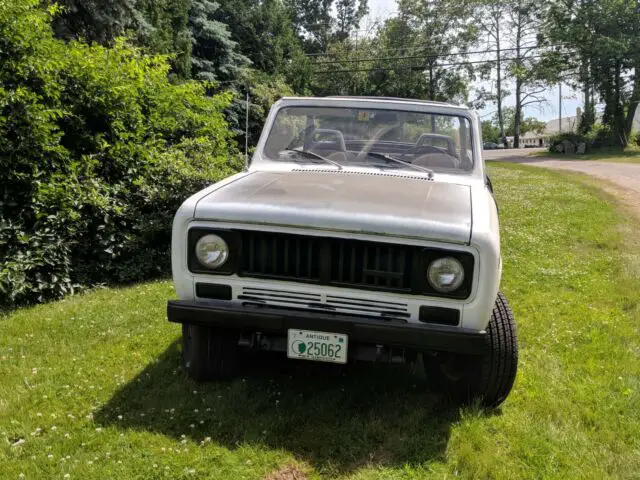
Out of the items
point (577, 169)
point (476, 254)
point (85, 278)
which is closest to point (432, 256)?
point (476, 254)

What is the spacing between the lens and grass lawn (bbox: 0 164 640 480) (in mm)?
2957

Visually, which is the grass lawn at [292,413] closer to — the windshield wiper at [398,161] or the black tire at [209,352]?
the black tire at [209,352]

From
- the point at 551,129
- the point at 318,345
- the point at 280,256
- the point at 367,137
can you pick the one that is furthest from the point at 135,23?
the point at 551,129

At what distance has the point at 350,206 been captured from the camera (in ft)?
10.2

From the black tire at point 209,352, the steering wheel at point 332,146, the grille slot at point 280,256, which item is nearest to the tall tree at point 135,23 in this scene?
the steering wheel at point 332,146

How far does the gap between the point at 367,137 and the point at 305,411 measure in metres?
2.24

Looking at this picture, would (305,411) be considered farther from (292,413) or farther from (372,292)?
(372,292)

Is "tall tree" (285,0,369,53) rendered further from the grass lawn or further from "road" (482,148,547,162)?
the grass lawn

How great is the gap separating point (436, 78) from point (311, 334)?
51139 millimetres

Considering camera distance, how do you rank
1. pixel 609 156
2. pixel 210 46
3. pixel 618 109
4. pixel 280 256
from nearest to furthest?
pixel 280 256
pixel 210 46
pixel 609 156
pixel 618 109

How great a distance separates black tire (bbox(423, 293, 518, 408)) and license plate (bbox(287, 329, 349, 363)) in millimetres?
754

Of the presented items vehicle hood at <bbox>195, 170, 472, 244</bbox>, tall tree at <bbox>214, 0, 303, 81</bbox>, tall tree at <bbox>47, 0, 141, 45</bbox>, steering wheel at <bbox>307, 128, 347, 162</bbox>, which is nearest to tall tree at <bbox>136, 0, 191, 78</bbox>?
tall tree at <bbox>47, 0, 141, 45</bbox>

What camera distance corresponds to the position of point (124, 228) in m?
6.97

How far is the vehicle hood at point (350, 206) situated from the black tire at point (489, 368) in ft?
2.63
